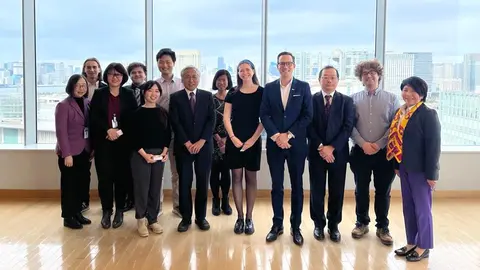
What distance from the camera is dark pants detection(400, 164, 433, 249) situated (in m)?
3.61

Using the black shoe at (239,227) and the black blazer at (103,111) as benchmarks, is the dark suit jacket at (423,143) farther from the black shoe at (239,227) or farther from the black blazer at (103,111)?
the black blazer at (103,111)

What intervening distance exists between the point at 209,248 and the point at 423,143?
191cm

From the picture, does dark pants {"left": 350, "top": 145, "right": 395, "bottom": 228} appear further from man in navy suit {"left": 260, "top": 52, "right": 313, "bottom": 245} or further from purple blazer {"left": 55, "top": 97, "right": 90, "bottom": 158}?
purple blazer {"left": 55, "top": 97, "right": 90, "bottom": 158}

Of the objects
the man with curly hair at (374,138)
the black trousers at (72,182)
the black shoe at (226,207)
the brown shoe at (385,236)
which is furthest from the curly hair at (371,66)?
the black trousers at (72,182)

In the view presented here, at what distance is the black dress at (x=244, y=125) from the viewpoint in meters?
4.15

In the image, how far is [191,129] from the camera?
14.1ft

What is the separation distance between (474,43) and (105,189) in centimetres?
491

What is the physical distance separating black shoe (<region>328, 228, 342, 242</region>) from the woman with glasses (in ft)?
6.50

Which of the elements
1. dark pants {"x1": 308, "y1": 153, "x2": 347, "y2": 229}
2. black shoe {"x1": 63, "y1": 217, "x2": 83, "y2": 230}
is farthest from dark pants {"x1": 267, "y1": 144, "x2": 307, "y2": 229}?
black shoe {"x1": 63, "y1": 217, "x2": 83, "y2": 230}

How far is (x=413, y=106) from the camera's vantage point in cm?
364

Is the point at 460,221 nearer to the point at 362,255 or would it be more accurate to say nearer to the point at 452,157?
the point at 452,157

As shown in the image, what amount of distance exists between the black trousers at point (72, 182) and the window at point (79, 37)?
1.87m

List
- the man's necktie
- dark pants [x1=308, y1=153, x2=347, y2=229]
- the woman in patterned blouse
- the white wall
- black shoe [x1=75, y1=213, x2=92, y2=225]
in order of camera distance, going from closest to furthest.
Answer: dark pants [x1=308, y1=153, x2=347, y2=229] → the man's necktie → black shoe [x1=75, y1=213, x2=92, y2=225] → the woman in patterned blouse → the white wall

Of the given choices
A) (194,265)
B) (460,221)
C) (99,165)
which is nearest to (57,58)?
(99,165)
